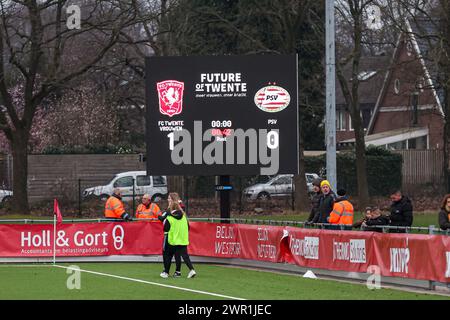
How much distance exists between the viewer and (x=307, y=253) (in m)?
22.4

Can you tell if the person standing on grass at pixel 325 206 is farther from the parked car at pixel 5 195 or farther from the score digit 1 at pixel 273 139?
the parked car at pixel 5 195

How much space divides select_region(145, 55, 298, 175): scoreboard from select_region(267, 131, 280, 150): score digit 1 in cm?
3

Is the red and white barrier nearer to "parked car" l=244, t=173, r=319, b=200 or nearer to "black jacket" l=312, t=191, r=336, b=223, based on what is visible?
"black jacket" l=312, t=191, r=336, b=223

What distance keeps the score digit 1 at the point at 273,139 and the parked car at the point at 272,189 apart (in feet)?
68.3

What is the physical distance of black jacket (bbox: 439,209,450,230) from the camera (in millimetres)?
18439

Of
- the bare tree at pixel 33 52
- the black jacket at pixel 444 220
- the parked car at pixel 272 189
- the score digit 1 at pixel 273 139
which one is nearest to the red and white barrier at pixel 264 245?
the black jacket at pixel 444 220

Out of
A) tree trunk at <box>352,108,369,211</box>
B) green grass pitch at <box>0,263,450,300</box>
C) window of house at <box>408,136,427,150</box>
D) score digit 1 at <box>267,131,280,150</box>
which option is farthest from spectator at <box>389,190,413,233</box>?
window of house at <box>408,136,427,150</box>

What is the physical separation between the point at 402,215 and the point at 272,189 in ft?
93.7

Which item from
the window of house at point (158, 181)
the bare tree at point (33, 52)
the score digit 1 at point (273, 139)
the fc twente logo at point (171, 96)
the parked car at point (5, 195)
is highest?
the bare tree at point (33, 52)

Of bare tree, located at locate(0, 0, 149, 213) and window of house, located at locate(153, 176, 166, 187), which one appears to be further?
window of house, located at locate(153, 176, 166, 187)

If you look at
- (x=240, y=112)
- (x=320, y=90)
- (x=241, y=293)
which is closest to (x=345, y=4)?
(x=320, y=90)

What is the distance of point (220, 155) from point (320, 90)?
66.7 ft

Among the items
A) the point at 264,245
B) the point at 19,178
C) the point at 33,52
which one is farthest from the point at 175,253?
the point at 19,178

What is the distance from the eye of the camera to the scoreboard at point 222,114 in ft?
86.9
